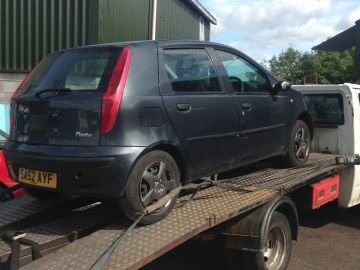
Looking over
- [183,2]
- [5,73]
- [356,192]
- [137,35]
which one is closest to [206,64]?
[356,192]

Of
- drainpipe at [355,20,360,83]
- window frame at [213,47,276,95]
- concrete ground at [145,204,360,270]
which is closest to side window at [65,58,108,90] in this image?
window frame at [213,47,276,95]

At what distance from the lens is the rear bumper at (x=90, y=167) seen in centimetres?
367

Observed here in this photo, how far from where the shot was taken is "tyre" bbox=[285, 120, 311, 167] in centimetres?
582

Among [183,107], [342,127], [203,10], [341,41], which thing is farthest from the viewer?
[203,10]

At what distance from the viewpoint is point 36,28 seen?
12703mm

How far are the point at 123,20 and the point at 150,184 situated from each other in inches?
398

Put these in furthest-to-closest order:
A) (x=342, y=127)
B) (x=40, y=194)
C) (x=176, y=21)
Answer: (x=176, y=21) → (x=342, y=127) → (x=40, y=194)

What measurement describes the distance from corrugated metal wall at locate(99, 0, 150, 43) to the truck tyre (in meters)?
8.69

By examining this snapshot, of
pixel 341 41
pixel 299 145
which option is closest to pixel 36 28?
pixel 299 145

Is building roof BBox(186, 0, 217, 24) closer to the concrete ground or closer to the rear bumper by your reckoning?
the concrete ground

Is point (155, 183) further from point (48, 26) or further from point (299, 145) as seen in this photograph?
point (48, 26)

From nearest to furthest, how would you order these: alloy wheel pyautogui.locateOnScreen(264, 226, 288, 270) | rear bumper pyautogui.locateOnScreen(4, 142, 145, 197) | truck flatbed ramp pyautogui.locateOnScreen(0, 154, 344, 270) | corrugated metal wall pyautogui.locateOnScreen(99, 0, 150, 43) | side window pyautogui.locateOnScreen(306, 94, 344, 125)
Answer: truck flatbed ramp pyautogui.locateOnScreen(0, 154, 344, 270) < rear bumper pyautogui.locateOnScreen(4, 142, 145, 197) < alloy wheel pyautogui.locateOnScreen(264, 226, 288, 270) < side window pyautogui.locateOnScreen(306, 94, 344, 125) < corrugated metal wall pyautogui.locateOnScreen(99, 0, 150, 43)

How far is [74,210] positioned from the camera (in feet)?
14.5

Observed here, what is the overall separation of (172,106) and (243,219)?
118 centimetres
